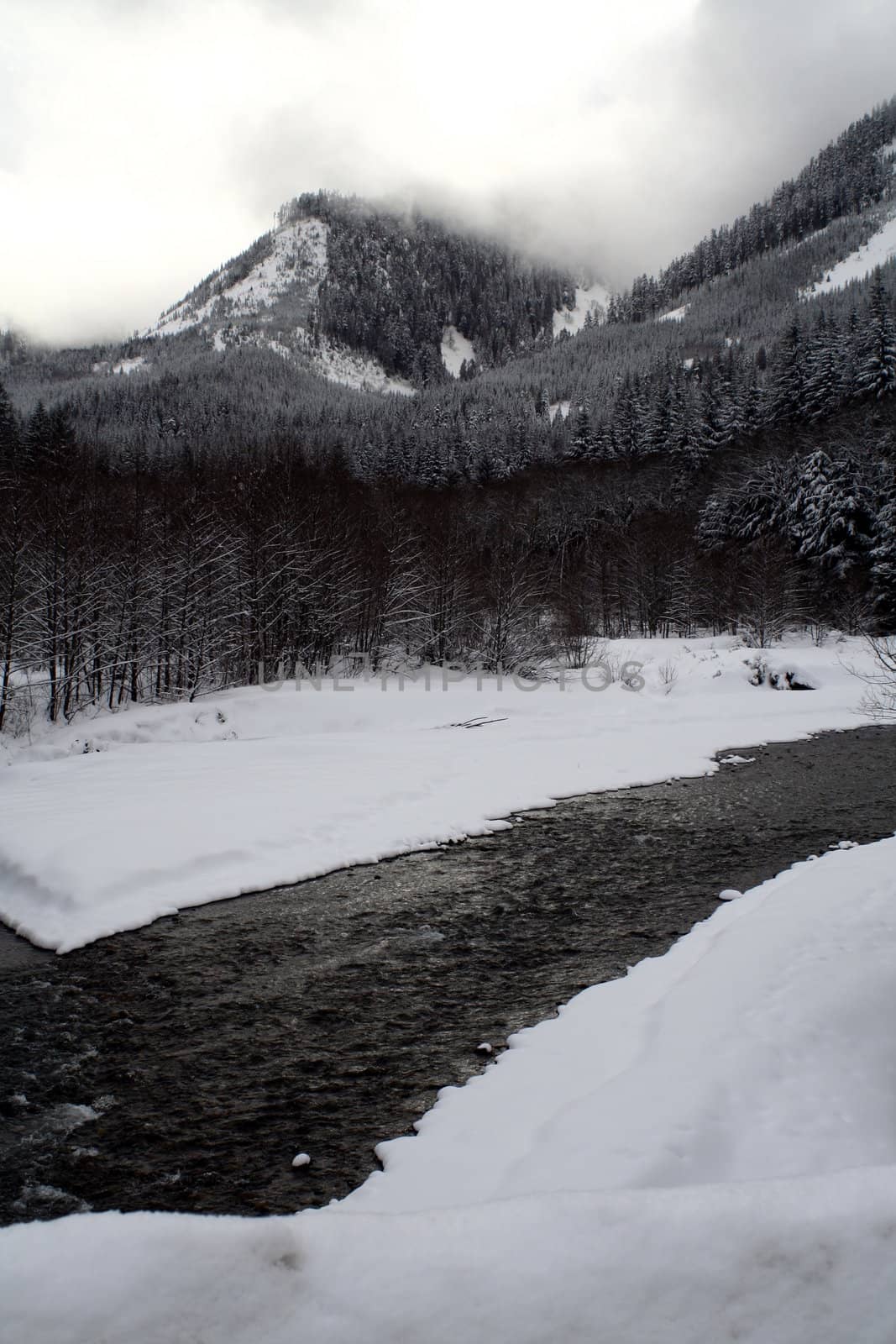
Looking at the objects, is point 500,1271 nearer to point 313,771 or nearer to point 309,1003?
point 309,1003

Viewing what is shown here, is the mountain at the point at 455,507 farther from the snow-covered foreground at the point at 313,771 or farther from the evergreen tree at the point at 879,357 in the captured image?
the snow-covered foreground at the point at 313,771

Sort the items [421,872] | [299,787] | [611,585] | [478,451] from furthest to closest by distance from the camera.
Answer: [478,451]
[611,585]
[299,787]
[421,872]

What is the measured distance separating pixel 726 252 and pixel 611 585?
161441mm

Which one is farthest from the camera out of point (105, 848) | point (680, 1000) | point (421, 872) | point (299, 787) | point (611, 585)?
point (611, 585)

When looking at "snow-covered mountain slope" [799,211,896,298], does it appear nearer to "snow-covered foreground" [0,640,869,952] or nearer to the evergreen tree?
the evergreen tree

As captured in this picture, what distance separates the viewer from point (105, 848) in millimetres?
8570

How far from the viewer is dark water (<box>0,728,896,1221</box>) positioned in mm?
4020

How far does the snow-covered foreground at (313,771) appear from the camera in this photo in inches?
328

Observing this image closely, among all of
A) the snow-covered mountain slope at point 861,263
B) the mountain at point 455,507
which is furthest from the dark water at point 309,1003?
the snow-covered mountain slope at point 861,263

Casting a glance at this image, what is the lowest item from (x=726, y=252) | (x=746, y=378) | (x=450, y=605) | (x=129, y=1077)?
(x=129, y=1077)

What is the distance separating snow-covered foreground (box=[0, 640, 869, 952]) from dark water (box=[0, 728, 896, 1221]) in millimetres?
728

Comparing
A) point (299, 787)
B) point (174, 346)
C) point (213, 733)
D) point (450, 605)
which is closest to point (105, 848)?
point (299, 787)

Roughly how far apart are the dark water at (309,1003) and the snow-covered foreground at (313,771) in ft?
2.39

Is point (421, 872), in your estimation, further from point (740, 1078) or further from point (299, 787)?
point (740, 1078)
